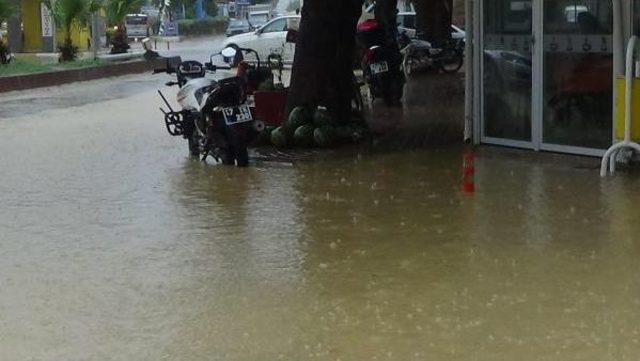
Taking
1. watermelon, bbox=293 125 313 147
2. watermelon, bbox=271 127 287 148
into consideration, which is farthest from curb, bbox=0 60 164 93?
watermelon, bbox=293 125 313 147

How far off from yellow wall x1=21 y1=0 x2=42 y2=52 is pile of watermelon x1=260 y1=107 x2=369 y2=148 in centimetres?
2714

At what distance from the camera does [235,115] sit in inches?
463

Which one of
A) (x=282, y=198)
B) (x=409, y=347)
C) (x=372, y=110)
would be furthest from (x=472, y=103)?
(x=409, y=347)

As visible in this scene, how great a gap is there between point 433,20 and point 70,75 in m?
9.18

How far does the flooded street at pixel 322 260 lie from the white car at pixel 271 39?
19.5m

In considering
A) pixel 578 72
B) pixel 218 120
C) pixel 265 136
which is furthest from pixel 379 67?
pixel 578 72

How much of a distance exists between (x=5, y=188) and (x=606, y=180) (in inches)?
226

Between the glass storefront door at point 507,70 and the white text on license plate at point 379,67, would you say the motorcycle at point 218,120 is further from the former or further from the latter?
the white text on license plate at point 379,67

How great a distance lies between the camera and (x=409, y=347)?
219 inches

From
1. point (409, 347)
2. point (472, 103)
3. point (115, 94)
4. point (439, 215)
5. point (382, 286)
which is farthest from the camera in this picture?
point (115, 94)

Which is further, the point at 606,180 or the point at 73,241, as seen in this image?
the point at 606,180

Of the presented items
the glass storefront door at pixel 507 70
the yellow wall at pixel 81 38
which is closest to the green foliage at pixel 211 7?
the yellow wall at pixel 81 38

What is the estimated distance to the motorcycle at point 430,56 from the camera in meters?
25.3

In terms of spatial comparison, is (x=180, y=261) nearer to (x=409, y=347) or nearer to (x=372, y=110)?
(x=409, y=347)
